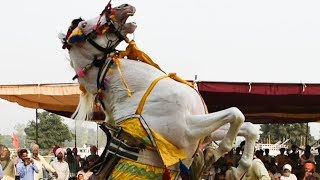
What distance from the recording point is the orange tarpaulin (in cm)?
1167

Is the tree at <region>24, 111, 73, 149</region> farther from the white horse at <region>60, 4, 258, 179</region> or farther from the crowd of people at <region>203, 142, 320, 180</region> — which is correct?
the white horse at <region>60, 4, 258, 179</region>

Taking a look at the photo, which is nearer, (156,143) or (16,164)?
(156,143)

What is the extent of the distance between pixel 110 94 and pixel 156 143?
71cm

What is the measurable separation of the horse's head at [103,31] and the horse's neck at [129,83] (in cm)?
22

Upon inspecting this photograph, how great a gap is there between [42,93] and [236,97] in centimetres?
A: 367

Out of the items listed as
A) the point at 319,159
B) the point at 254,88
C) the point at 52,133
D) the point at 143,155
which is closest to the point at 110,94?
the point at 143,155

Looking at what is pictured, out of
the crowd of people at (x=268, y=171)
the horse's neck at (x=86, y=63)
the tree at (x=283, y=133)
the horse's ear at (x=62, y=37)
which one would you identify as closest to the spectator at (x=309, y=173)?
the crowd of people at (x=268, y=171)

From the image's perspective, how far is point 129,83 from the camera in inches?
218

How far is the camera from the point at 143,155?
5469mm

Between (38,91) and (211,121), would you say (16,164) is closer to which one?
(38,91)

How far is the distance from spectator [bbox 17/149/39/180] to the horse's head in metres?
→ 6.08

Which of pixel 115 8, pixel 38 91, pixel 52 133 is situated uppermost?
pixel 115 8

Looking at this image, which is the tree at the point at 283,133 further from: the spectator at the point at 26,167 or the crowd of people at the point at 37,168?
the spectator at the point at 26,167

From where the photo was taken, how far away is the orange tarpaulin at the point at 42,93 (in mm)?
11672
